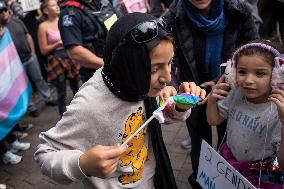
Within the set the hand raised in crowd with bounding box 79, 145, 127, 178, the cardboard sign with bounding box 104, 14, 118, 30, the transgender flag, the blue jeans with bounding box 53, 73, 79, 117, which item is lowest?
the blue jeans with bounding box 53, 73, 79, 117

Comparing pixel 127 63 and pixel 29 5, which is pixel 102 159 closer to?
pixel 127 63

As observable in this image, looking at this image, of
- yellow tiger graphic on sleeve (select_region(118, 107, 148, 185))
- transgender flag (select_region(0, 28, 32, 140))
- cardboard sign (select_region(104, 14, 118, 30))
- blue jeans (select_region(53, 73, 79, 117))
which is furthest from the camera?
blue jeans (select_region(53, 73, 79, 117))

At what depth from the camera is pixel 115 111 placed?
1535mm

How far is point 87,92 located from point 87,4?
5.29 feet

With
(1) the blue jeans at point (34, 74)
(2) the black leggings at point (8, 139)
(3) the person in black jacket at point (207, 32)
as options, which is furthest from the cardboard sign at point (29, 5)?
(3) the person in black jacket at point (207, 32)

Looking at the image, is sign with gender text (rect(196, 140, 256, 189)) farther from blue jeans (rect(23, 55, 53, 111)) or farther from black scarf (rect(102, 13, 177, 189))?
blue jeans (rect(23, 55, 53, 111))

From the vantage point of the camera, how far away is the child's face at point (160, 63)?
1.42 metres

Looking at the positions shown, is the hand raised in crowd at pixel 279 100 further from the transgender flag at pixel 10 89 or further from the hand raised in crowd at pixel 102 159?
the transgender flag at pixel 10 89

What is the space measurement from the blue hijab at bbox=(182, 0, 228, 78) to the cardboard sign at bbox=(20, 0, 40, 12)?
4470 mm

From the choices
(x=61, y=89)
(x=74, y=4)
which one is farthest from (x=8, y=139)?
(x=74, y=4)

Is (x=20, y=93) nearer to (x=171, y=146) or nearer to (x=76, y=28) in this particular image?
(x=76, y=28)

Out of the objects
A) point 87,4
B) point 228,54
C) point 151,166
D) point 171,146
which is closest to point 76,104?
point 151,166

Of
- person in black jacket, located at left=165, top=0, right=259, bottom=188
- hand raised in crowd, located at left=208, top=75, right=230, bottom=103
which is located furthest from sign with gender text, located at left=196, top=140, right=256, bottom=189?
person in black jacket, located at left=165, top=0, right=259, bottom=188

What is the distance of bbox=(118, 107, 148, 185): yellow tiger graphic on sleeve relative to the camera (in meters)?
1.60
